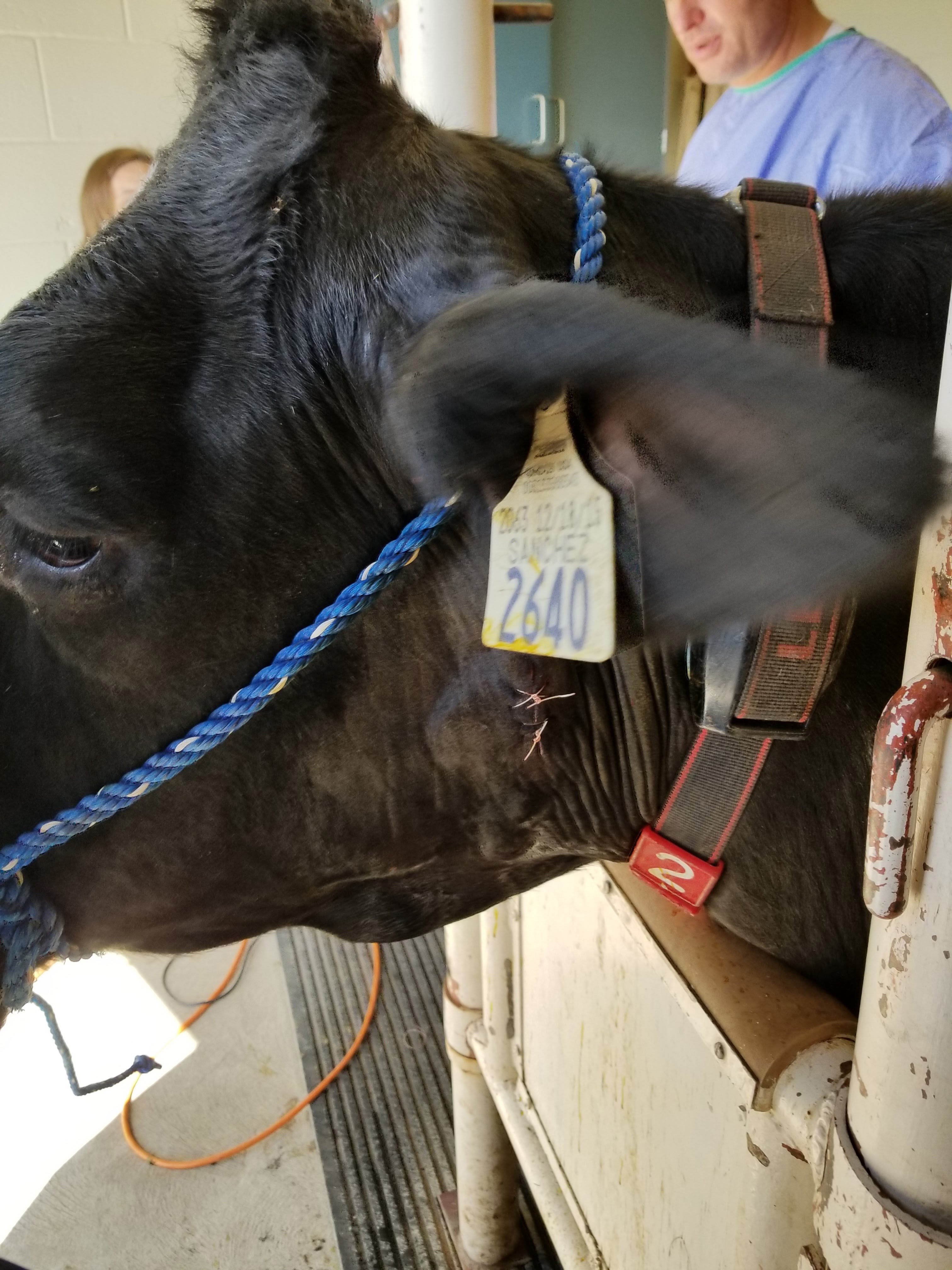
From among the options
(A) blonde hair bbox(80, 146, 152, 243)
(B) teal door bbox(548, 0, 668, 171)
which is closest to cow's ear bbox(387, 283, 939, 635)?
(A) blonde hair bbox(80, 146, 152, 243)

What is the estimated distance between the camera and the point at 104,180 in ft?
11.3

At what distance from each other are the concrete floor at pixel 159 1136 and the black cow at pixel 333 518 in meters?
1.19

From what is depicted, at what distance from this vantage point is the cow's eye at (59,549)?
0.72m

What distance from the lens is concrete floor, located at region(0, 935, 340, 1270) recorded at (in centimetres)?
196

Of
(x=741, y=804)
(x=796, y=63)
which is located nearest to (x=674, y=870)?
(x=741, y=804)

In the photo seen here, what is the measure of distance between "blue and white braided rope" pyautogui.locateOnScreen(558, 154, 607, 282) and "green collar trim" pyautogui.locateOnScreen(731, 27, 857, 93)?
123cm

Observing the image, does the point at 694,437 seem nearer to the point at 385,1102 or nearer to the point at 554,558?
the point at 554,558

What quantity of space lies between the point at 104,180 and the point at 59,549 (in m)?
3.38

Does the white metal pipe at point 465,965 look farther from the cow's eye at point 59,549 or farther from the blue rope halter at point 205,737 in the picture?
the cow's eye at point 59,549

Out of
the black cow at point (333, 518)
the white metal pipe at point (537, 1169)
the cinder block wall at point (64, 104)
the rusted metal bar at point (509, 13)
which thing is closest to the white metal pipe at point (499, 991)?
the white metal pipe at point (537, 1169)

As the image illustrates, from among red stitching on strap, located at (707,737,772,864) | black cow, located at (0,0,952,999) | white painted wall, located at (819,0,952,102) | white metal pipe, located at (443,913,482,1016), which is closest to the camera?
black cow, located at (0,0,952,999)

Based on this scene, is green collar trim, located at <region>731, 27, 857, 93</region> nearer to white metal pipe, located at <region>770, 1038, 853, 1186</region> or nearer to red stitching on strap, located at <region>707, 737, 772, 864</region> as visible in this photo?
red stitching on strap, located at <region>707, 737, 772, 864</region>

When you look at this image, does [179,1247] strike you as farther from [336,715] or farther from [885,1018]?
[885,1018]

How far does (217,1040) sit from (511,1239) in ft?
3.24
